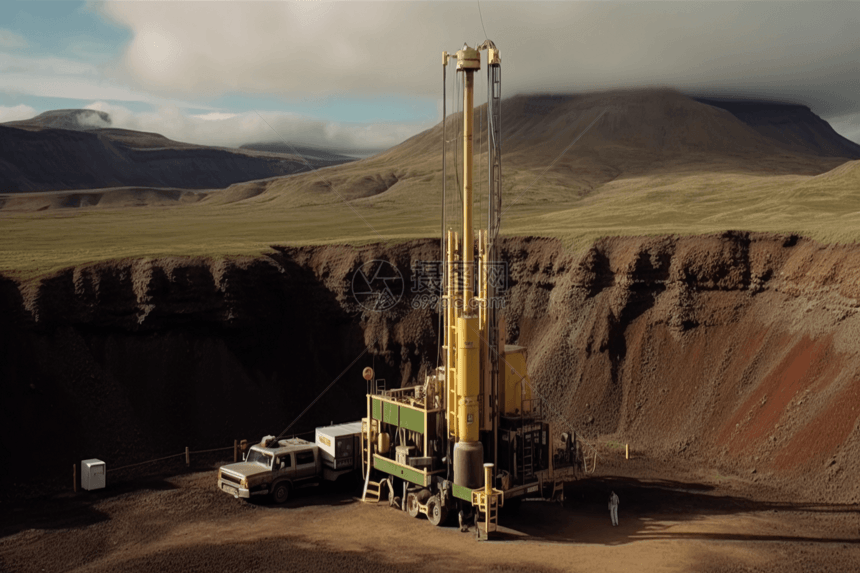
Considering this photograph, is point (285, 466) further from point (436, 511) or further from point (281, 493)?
point (436, 511)

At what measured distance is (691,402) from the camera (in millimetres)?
39344

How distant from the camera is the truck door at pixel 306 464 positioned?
32.6 metres

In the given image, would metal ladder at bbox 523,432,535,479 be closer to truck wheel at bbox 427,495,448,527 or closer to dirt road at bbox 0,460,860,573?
dirt road at bbox 0,460,860,573

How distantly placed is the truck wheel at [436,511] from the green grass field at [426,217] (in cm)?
1250

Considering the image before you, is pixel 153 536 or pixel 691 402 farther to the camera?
pixel 691 402

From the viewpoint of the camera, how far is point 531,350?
4725cm

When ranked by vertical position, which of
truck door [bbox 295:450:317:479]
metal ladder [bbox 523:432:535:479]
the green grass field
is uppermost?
the green grass field

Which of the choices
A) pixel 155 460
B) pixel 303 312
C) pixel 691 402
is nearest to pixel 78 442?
pixel 155 460

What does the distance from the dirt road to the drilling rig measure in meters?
1.50

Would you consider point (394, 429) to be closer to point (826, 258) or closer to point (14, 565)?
point (14, 565)

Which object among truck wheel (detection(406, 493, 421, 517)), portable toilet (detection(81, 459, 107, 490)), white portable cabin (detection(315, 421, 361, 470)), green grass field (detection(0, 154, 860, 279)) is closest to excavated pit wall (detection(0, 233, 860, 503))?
portable toilet (detection(81, 459, 107, 490))

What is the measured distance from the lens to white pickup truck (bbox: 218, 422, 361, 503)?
3150cm

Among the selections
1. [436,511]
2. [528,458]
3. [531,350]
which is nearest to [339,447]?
[436,511]

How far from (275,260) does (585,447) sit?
73.0 ft
